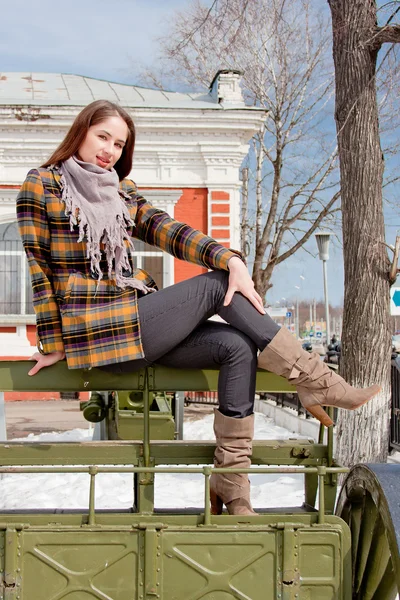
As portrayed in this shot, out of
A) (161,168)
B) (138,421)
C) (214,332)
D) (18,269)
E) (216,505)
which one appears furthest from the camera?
(161,168)

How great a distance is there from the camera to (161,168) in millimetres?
14906

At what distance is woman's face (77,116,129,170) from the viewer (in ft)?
10.5

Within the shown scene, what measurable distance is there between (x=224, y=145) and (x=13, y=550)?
42.0ft

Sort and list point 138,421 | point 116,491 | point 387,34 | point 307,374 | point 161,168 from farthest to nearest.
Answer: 1. point 161,168
2. point 138,421
3. point 387,34
4. point 116,491
5. point 307,374

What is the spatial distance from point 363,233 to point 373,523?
4126 mm

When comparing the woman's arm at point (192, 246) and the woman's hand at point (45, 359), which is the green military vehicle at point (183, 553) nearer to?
the woman's hand at point (45, 359)

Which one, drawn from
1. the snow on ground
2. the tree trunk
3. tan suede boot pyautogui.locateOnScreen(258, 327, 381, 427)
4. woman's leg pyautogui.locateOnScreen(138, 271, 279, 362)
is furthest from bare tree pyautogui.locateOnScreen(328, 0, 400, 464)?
woman's leg pyautogui.locateOnScreen(138, 271, 279, 362)

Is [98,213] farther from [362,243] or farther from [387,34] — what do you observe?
[387,34]

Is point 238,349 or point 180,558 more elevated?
point 238,349

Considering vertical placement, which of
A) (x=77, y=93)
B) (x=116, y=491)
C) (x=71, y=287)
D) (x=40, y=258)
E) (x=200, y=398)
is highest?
(x=77, y=93)

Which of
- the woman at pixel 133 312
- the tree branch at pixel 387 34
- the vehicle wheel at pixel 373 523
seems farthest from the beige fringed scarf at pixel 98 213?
the tree branch at pixel 387 34

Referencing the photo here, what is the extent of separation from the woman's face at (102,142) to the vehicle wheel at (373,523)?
5.26 ft

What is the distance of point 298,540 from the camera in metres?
2.78

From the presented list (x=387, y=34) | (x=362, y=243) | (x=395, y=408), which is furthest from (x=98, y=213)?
(x=395, y=408)
